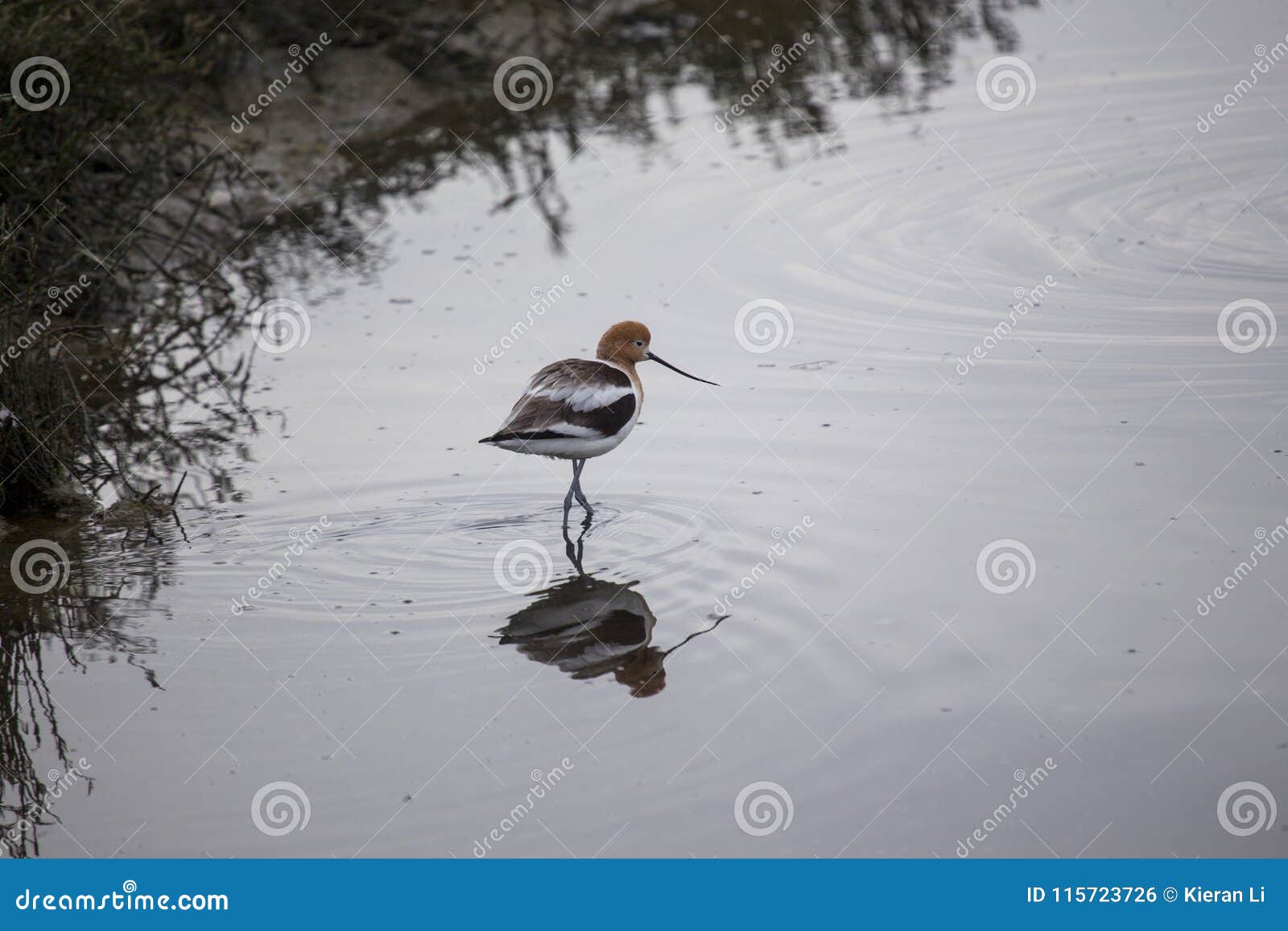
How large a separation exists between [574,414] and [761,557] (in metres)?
1.14

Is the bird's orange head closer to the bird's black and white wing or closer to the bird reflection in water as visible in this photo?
the bird's black and white wing

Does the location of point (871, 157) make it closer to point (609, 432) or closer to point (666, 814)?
point (609, 432)

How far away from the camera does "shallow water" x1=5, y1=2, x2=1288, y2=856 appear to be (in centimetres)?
540

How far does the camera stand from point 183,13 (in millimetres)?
14398

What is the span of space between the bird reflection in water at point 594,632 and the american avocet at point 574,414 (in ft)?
2.19

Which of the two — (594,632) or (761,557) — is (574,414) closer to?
(761,557)

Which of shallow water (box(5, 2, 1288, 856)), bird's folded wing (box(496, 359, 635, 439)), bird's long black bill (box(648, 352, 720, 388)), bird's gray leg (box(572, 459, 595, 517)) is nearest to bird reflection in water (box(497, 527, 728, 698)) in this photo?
shallow water (box(5, 2, 1288, 856))

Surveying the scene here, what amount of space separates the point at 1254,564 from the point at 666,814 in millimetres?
3020

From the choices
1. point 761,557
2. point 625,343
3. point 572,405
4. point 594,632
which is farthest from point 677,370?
point 594,632

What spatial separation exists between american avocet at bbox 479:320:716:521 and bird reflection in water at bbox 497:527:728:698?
0.67 metres

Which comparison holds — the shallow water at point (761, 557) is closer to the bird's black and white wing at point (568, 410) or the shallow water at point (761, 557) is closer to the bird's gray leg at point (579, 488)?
the bird's gray leg at point (579, 488)

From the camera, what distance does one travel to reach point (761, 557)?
7.22 m

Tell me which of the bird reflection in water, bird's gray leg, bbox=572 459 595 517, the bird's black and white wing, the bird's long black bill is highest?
the bird's long black bill

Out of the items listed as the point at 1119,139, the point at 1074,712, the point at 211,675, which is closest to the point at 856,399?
the point at 1074,712
